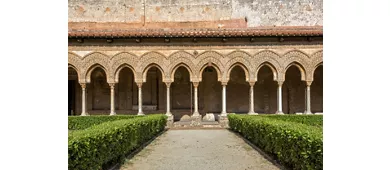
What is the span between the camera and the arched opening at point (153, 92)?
22391 millimetres

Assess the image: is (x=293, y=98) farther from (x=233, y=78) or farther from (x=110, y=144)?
(x=110, y=144)

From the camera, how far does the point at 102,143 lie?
7.14 metres

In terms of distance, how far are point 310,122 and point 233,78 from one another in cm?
685

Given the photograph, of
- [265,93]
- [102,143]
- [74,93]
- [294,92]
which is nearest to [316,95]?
[294,92]

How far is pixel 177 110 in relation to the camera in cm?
2253

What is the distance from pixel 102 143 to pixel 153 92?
50.7 ft

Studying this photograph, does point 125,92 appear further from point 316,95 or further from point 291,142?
point 291,142

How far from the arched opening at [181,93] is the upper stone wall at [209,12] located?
169 inches

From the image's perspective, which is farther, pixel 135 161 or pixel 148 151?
pixel 148 151

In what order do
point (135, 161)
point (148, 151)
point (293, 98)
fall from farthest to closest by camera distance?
point (293, 98) → point (148, 151) → point (135, 161)

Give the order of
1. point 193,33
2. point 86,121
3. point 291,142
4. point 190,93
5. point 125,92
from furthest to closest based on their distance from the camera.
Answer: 1. point 125,92
2. point 190,93
3. point 193,33
4. point 86,121
5. point 291,142
